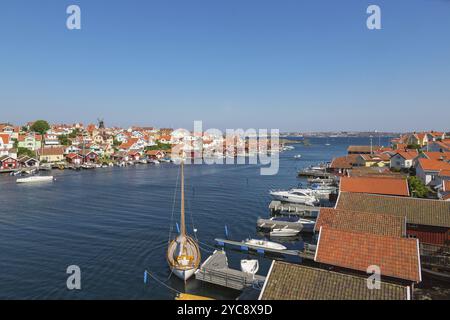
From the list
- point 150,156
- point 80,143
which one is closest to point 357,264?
point 150,156

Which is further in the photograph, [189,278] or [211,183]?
[211,183]

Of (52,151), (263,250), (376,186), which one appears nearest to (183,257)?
(263,250)

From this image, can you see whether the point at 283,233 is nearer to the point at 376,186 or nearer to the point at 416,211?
the point at 416,211

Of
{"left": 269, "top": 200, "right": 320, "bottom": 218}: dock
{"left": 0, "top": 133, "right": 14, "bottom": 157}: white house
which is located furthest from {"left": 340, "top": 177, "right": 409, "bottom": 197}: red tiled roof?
{"left": 0, "top": 133, "right": 14, "bottom": 157}: white house

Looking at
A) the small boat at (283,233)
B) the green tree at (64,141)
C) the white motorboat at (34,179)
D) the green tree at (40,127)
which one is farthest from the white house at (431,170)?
the green tree at (40,127)

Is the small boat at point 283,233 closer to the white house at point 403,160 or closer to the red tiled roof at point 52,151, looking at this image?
the white house at point 403,160

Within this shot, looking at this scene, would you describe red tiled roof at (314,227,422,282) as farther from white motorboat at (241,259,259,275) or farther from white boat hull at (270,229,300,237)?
white boat hull at (270,229,300,237)

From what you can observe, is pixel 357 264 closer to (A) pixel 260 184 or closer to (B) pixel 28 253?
(B) pixel 28 253
